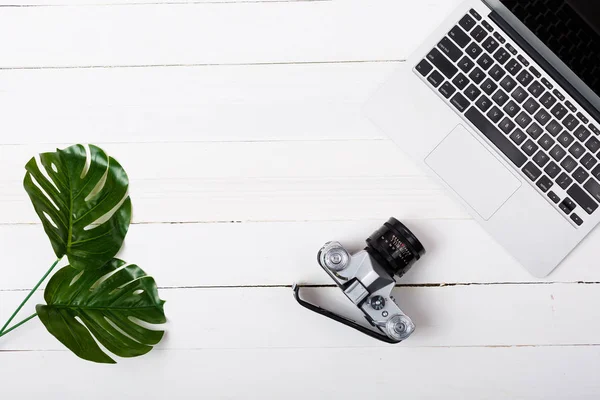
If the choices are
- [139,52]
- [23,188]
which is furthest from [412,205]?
[23,188]

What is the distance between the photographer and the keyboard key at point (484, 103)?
885 millimetres

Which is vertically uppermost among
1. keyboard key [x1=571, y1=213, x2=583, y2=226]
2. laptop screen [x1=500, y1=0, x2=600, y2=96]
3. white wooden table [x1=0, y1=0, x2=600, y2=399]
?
laptop screen [x1=500, y1=0, x2=600, y2=96]

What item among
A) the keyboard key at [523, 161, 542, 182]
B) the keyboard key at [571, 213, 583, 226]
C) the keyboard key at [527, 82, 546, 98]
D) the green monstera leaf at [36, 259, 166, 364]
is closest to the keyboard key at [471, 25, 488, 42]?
the keyboard key at [527, 82, 546, 98]

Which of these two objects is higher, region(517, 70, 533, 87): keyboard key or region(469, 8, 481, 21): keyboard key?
region(469, 8, 481, 21): keyboard key

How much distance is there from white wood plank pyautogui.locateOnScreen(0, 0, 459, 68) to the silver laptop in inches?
3.2

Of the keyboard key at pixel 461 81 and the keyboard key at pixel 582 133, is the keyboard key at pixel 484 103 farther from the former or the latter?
the keyboard key at pixel 582 133

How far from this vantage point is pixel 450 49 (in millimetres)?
888

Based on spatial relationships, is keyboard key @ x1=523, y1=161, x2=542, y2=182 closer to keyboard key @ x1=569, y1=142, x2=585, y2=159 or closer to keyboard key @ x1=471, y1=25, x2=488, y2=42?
keyboard key @ x1=569, y1=142, x2=585, y2=159

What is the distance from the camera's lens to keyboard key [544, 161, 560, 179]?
0.87 meters

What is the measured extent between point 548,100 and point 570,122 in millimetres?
48

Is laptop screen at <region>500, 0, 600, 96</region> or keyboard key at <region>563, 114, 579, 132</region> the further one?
keyboard key at <region>563, 114, 579, 132</region>

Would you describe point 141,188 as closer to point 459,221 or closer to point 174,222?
point 174,222

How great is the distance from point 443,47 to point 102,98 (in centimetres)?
57

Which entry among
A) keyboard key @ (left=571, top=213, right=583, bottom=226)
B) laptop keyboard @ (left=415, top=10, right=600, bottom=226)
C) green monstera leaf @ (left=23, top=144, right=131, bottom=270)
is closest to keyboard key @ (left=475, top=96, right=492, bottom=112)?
laptop keyboard @ (left=415, top=10, right=600, bottom=226)
